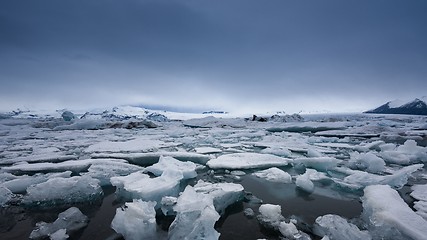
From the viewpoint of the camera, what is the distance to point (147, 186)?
2877 mm

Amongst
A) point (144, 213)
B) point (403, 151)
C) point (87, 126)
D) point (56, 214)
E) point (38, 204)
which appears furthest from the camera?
point (87, 126)

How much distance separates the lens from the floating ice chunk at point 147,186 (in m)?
2.72

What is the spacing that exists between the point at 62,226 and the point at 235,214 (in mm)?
1681

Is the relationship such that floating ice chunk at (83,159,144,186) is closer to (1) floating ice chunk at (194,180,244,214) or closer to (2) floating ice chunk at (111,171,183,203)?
(2) floating ice chunk at (111,171,183,203)

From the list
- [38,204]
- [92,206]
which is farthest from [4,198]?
[92,206]

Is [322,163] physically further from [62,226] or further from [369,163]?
[62,226]

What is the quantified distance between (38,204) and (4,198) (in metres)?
0.40

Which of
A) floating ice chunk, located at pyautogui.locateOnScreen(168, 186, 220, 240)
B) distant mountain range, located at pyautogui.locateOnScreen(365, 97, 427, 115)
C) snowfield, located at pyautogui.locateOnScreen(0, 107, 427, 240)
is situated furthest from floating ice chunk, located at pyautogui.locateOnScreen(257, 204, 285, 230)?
distant mountain range, located at pyautogui.locateOnScreen(365, 97, 427, 115)

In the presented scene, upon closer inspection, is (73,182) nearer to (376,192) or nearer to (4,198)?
(4,198)

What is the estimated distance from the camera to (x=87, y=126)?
1972cm

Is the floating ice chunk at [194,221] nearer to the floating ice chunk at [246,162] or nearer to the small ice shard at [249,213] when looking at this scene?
the small ice shard at [249,213]

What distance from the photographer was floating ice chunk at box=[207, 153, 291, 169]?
4.52 meters

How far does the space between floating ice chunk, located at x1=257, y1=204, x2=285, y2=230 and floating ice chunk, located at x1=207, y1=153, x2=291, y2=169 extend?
1.97m

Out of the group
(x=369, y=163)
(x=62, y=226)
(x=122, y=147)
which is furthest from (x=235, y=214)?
(x=122, y=147)
